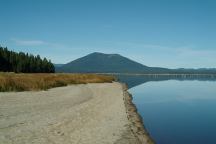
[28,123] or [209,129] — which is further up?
[28,123]

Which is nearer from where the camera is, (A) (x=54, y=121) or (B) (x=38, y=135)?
(B) (x=38, y=135)

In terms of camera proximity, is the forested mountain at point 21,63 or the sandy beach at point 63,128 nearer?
the sandy beach at point 63,128

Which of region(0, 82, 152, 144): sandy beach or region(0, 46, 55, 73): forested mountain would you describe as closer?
region(0, 82, 152, 144): sandy beach

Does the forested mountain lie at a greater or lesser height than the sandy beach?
greater

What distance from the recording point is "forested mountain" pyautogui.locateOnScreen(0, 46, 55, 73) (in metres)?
106

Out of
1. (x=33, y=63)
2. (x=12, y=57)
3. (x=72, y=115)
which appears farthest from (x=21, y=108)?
(x=33, y=63)

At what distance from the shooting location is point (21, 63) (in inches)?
4405

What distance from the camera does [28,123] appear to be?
1777cm

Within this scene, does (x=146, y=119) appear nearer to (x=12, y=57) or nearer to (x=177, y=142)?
(x=177, y=142)

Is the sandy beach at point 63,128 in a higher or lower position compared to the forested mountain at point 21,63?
lower

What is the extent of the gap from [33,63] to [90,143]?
359 feet

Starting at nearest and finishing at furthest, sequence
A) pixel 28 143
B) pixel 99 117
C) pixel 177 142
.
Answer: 1. pixel 28 143
2. pixel 177 142
3. pixel 99 117

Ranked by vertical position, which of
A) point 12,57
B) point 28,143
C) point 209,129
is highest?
point 12,57

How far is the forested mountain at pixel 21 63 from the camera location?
4165 inches
